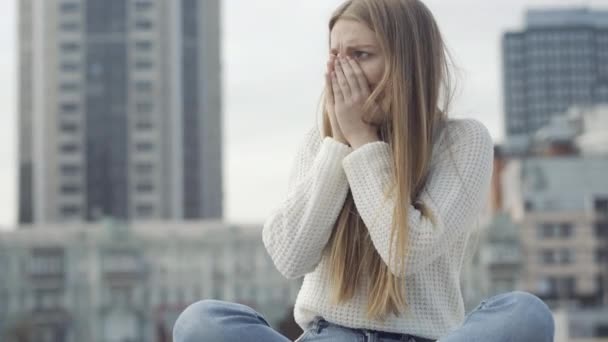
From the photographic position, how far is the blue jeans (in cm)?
241

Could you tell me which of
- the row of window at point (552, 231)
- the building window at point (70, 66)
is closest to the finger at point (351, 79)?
the row of window at point (552, 231)

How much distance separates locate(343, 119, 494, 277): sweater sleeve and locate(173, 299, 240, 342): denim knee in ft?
1.11

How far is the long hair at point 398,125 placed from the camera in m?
2.58

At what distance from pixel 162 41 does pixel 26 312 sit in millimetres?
17448

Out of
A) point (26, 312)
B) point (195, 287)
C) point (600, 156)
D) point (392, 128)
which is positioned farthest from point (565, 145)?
point (392, 128)

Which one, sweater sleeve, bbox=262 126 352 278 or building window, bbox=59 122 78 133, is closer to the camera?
sweater sleeve, bbox=262 126 352 278

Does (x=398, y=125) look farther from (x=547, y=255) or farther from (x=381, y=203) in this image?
(x=547, y=255)

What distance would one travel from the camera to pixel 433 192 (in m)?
2.66

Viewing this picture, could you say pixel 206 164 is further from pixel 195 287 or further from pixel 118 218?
pixel 195 287

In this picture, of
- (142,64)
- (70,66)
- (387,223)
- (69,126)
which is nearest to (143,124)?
(142,64)

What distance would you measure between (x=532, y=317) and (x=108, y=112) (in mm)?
56737

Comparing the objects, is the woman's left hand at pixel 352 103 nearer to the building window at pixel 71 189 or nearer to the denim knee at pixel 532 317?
the denim knee at pixel 532 317

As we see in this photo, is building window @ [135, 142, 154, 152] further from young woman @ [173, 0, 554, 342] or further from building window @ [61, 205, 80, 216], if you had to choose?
young woman @ [173, 0, 554, 342]

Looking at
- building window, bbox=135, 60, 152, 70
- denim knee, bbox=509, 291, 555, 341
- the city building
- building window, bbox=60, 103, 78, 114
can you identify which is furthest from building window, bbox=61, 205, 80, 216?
denim knee, bbox=509, 291, 555, 341
